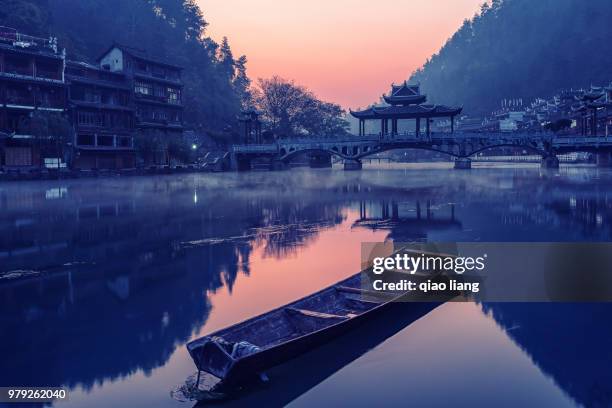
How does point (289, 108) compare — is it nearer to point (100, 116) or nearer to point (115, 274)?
point (100, 116)

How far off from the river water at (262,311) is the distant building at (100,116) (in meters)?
42.2

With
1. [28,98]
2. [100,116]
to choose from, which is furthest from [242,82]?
[28,98]

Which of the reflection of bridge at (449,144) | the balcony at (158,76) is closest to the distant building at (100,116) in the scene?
the balcony at (158,76)

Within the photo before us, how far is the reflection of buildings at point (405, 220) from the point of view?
2375cm

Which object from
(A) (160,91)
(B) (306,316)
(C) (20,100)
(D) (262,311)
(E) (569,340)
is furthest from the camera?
(A) (160,91)

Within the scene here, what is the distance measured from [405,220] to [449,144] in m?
55.1

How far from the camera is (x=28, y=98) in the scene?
6053 cm

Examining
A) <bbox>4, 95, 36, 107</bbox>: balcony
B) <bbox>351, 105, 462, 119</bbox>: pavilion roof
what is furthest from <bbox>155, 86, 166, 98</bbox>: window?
<bbox>351, 105, 462, 119</bbox>: pavilion roof

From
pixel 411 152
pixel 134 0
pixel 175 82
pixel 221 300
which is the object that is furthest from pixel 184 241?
pixel 411 152

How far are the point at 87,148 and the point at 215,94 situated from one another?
45029 mm

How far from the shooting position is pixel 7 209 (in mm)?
32375

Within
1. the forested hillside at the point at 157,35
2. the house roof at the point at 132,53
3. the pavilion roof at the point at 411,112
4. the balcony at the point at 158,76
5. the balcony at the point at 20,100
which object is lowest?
the balcony at the point at 20,100

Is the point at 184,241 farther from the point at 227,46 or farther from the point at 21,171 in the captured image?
the point at 227,46

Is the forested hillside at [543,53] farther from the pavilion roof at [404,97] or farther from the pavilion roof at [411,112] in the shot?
the pavilion roof at [411,112]
